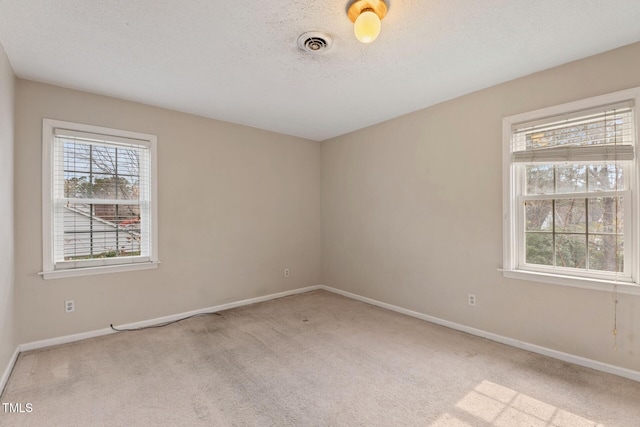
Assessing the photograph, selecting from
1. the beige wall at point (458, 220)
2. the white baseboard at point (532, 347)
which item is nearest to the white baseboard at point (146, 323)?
the beige wall at point (458, 220)

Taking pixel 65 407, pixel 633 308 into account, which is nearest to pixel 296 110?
pixel 65 407

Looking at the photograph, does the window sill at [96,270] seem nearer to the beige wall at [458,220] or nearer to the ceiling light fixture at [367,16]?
the beige wall at [458,220]

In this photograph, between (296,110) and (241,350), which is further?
(296,110)

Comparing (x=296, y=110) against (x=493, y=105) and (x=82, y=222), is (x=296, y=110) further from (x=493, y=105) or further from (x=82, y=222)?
(x=82, y=222)

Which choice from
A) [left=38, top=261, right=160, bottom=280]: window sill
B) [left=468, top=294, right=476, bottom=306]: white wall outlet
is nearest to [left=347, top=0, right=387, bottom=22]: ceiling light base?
[left=468, top=294, right=476, bottom=306]: white wall outlet

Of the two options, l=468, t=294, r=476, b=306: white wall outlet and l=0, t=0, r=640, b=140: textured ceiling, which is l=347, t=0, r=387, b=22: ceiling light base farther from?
l=468, t=294, r=476, b=306: white wall outlet

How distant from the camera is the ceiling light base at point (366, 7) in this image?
Answer: 1.76 m

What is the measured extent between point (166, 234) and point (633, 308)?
4339mm

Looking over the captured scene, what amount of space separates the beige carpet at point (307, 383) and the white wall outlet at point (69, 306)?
35 cm

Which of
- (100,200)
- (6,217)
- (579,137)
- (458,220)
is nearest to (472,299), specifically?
(458,220)

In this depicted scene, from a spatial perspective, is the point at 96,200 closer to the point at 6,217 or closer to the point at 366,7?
the point at 6,217

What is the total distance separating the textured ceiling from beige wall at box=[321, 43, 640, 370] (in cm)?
26

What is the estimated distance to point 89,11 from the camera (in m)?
1.86

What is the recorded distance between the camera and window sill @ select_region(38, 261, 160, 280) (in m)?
2.87
